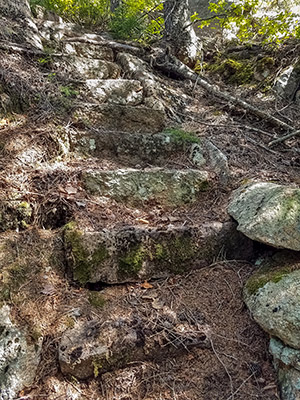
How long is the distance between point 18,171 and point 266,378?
9.99ft

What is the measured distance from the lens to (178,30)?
664 centimetres

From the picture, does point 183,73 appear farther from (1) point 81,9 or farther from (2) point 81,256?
(2) point 81,256

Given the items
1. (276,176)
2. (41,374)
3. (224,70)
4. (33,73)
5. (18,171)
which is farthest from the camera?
(224,70)

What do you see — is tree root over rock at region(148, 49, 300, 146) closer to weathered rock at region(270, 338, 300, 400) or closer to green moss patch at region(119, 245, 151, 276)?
green moss patch at region(119, 245, 151, 276)

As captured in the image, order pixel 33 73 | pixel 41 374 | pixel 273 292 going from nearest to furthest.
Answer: pixel 41 374 → pixel 273 292 → pixel 33 73

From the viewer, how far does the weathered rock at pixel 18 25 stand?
4.57 metres

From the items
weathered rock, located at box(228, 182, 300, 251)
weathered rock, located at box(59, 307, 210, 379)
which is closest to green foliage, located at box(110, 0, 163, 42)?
weathered rock, located at box(228, 182, 300, 251)

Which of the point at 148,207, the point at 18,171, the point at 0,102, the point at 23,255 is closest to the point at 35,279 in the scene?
the point at 23,255

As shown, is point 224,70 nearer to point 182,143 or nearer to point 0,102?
point 182,143

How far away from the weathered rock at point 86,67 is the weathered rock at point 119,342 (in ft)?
13.9

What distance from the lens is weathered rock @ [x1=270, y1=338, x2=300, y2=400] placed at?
1845 millimetres

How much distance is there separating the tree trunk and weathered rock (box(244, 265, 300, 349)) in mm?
6085

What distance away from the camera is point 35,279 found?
234 centimetres

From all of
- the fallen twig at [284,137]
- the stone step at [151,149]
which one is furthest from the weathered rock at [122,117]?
the fallen twig at [284,137]
